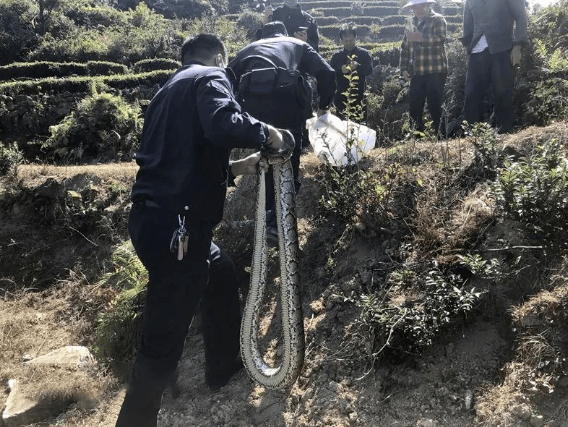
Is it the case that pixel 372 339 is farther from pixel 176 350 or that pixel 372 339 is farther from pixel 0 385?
pixel 0 385

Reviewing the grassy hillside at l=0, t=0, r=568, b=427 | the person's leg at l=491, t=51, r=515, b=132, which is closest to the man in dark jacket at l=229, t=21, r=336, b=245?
the grassy hillside at l=0, t=0, r=568, b=427

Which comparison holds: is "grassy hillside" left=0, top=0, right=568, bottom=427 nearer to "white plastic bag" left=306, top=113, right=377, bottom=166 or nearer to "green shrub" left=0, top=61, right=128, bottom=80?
"white plastic bag" left=306, top=113, right=377, bottom=166

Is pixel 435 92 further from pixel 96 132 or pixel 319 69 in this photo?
pixel 96 132

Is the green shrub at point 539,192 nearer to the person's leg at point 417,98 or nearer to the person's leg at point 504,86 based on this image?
the person's leg at point 504,86

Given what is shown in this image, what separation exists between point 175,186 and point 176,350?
968 mm

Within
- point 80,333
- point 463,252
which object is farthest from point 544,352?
point 80,333

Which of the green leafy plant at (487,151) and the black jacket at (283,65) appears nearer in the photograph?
the green leafy plant at (487,151)

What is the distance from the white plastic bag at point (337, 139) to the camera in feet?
14.8

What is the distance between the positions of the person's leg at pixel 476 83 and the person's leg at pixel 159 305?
12.7 ft

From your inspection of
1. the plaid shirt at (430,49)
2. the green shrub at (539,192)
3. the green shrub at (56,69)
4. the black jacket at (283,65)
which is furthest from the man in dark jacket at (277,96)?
the green shrub at (56,69)

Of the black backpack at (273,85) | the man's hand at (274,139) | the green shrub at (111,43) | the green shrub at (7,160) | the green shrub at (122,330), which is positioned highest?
the green shrub at (111,43)

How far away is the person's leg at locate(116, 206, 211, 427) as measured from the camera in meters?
2.92

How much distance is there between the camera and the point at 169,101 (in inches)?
116

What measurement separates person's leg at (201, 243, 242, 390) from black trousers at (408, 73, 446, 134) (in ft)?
11.7
